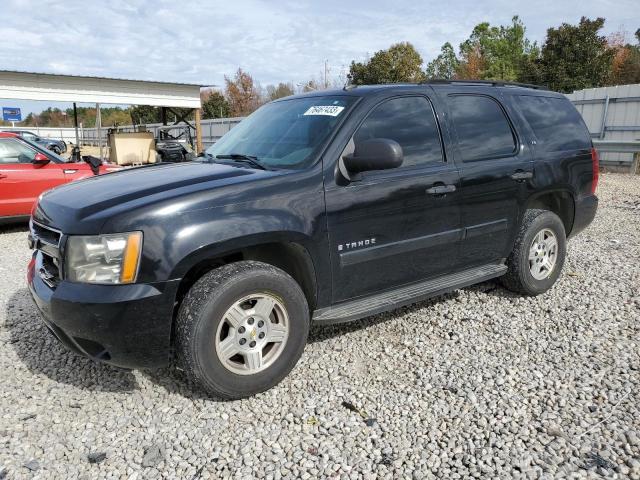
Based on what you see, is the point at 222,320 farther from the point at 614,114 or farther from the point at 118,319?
the point at 614,114

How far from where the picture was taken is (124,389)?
124 inches

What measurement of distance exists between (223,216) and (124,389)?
1.35 meters

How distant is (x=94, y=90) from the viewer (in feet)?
52.5

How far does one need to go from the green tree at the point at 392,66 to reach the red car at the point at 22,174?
26587 millimetres

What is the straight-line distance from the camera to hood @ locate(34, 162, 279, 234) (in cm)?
267

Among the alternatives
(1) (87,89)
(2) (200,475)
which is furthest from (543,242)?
(1) (87,89)

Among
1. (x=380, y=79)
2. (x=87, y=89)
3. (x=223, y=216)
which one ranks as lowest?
(x=223, y=216)

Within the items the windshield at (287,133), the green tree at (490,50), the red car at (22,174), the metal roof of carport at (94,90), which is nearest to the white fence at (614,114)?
the metal roof of carport at (94,90)

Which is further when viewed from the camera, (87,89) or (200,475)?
(87,89)

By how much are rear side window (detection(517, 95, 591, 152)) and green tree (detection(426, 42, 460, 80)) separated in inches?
1750

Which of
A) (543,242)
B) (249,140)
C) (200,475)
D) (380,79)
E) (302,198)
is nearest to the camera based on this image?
(200,475)

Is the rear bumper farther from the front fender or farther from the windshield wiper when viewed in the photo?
the windshield wiper

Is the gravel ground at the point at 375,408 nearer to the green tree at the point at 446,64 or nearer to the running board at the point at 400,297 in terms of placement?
the running board at the point at 400,297

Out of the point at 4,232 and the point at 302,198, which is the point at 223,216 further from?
the point at 4,232
